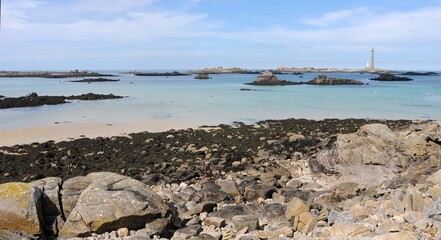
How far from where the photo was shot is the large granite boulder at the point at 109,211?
25.5 feet

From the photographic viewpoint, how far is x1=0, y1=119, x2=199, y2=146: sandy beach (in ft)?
72.6

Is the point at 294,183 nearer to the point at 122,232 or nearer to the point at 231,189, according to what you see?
the point at 231,189

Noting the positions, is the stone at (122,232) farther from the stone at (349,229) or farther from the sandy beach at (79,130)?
the sandy beach at (79,130)

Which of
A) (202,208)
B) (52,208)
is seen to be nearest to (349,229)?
(202,208)

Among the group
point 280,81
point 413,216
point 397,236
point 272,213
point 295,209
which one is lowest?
point 272,213

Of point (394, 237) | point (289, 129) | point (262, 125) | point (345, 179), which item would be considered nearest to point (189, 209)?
point (394, 237)

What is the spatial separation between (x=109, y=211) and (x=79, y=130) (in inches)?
725

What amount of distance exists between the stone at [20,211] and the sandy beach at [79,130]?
14595mm

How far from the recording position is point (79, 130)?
81.8 feet

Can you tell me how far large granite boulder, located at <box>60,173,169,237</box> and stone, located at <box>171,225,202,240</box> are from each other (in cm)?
52

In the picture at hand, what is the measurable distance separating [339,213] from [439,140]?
27.0 ft

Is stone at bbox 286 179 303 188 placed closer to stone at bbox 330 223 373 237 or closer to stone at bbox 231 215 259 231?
stone at bbox 231 215 259 231

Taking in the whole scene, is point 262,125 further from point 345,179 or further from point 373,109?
point 373,109

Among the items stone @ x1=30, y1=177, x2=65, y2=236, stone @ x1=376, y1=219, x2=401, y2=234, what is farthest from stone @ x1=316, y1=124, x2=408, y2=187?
stone @ x1=30, y1=177, x2=65, y2=236
